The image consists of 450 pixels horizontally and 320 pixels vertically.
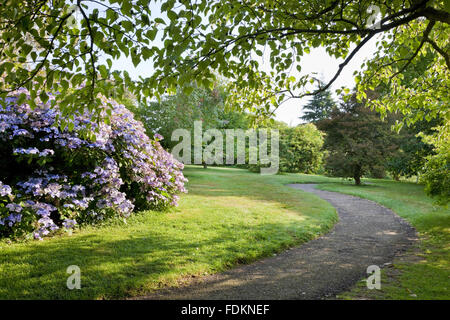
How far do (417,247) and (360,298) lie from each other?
3.98 meters

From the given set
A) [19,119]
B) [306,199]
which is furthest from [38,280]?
[306,199]

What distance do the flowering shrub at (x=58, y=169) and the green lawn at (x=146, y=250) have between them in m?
0.48

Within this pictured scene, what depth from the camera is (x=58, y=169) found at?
22.9 feet

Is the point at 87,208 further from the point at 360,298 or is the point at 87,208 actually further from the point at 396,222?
the point at 396,222

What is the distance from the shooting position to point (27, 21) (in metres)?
3.34

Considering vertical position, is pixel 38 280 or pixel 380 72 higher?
pixel 380 72

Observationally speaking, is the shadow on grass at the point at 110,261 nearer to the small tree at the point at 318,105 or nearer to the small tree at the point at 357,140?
the small tree at the point at 357,140

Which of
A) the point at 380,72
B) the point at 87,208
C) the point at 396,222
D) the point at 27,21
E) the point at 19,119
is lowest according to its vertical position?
the point at 396,222

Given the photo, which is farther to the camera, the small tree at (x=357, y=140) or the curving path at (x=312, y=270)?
the small tree at (x=357, y=140)

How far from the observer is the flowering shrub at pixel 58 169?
5.98 m

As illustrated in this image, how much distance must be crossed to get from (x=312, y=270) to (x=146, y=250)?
10.3 feet

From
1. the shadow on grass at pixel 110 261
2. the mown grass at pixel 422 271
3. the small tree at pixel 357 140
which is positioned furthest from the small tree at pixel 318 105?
the shadow on grass at pixel 110 261

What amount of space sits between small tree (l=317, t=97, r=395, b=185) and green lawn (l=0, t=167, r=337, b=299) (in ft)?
42.6

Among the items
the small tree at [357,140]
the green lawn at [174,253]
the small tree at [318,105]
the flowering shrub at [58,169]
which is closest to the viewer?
the green lawn at [174,253]
